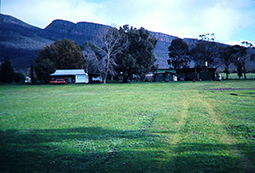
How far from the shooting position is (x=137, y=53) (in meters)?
51.4

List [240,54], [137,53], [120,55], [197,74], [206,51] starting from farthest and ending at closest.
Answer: [206,51]
[240,54]
[197,74]
[137,53]
[120,55]

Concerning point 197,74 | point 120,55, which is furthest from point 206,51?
point 120,55

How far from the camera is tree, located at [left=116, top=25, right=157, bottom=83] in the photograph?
48.4 metres

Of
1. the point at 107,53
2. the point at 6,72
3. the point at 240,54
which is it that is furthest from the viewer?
the point at 240,54

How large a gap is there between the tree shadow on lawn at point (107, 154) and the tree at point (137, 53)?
42.7 m

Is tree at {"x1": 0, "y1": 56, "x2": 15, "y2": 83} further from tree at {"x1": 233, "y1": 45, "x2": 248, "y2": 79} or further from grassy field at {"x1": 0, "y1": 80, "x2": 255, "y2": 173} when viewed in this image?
tree at {"x1": 233, "y1": 45, "x2": 248, "y2": 79}

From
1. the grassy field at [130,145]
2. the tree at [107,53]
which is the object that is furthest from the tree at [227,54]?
the grassy field at [130,145]

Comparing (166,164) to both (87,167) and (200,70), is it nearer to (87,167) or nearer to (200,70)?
(87,167)

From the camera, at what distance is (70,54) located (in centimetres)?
7456

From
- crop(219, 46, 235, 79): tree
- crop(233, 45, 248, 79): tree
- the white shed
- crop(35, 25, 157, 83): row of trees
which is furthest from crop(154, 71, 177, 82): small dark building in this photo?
crop(233, 45, 248, 79): tree

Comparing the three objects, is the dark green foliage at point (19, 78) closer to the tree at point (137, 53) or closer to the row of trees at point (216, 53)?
the tree at point (137, 53)

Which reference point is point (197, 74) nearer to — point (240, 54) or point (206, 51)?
point (206, 51)

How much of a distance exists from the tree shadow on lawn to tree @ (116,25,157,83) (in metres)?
42.7

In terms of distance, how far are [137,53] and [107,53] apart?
381 inches
